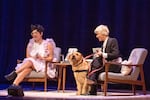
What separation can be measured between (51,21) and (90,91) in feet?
9.08

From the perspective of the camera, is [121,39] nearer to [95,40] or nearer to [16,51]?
[95,40]

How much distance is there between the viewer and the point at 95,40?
839 centimetres

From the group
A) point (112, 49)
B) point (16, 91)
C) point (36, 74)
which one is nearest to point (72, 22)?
point (36, 74)

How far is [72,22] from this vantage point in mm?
8570

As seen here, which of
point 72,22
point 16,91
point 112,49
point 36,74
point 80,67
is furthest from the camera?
point 72,22

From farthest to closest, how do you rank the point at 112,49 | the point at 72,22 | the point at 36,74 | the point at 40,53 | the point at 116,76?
the point at 72,22, the point at 40,53, the point at 36,74, the point at 112,49, the point at 116,76

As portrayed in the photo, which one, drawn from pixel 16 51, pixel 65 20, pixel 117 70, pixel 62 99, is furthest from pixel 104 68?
pixel 16 51

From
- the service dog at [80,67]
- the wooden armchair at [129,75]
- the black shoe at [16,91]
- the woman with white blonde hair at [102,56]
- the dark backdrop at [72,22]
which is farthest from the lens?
the dark backdrop at [72,22]

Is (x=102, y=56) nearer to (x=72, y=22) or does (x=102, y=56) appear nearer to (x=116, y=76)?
(x=116, y=76)

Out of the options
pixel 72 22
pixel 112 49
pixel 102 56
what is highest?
pixel 72 22

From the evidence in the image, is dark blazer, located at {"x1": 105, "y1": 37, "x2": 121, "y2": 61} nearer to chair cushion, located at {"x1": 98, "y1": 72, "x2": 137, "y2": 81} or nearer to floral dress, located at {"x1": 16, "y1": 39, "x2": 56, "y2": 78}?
chair cushion, located at {"x1": 98, "y1": 72, "x2": 137, "y2": 81}

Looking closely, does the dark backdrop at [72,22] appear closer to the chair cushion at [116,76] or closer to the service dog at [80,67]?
the chair cushion at [116,76]

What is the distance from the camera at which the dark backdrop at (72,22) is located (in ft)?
26.6

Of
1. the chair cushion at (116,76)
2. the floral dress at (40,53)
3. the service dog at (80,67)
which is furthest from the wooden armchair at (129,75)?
the floral dress at (40,53)
